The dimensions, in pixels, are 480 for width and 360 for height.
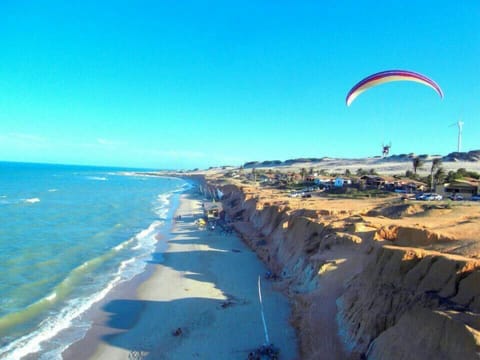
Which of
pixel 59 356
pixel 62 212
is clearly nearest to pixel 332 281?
pixel 59 356

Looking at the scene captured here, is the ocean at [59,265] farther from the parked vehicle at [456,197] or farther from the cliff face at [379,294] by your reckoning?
the parked vehicle at [456,197]

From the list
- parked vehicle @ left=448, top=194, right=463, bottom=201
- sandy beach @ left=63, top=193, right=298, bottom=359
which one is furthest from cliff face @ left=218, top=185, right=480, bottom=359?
parked vehicle @ left=448, top=194, right=463, bottom=201

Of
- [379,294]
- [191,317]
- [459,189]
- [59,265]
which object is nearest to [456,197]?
[459,189]

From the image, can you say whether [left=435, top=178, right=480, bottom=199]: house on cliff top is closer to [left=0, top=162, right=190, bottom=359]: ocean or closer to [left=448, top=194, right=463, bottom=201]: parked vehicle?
[left=448, top=194, right=463, bottom=201]: parked vehicle

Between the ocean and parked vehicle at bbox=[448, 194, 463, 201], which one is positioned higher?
parked vehicle at bbox=[448, 194, 463, 201]

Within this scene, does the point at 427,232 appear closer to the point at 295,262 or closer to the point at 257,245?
the point at 295,262
